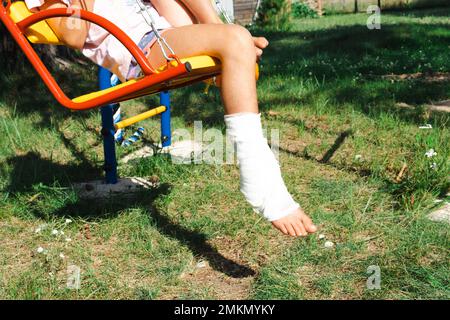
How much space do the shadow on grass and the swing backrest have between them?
35.0 inches

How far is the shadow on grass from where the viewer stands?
2600mm

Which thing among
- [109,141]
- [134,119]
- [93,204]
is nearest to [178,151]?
[134,119]

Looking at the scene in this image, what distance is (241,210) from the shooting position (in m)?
2.97

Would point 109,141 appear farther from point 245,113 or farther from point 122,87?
point 245,113

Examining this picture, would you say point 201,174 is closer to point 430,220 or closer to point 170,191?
point 170,191

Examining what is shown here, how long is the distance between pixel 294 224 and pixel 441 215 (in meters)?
1.04

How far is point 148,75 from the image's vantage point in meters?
2.02

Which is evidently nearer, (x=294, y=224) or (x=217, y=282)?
(x=294, y=224)

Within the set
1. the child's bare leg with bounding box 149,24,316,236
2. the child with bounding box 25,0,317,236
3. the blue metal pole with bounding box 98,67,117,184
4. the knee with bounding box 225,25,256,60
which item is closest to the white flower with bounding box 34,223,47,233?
the blue metal pole with bounding box 98,67,117,184

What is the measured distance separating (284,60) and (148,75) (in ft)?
15.2

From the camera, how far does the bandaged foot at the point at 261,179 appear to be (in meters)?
2.04

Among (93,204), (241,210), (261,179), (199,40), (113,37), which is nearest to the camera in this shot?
(261,179)

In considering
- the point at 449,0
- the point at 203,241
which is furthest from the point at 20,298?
the point at 449,0

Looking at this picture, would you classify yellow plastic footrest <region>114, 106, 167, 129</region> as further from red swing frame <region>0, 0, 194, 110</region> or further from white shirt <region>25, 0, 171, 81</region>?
red swing frame <region>0, 0, 194, 110</region>
